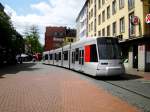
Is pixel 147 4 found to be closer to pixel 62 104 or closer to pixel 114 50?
pixel 114 50

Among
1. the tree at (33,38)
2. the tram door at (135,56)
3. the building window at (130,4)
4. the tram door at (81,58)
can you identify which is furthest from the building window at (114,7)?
the tree at (33,38)

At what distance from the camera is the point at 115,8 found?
4019 cm

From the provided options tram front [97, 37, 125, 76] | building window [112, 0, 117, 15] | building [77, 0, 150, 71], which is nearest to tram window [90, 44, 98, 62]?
tram front [97, 37, 125, 76]

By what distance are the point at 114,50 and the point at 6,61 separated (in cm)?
3958

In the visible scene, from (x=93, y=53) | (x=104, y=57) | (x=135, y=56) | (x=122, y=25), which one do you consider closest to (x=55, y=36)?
(x=122, y=25)

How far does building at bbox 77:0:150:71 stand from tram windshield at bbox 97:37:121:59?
2917 mm

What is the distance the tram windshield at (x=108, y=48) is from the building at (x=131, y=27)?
9.57 ft

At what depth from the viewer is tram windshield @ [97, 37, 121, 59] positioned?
20.1 metres

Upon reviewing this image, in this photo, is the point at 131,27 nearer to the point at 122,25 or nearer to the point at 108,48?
the point at 122,25

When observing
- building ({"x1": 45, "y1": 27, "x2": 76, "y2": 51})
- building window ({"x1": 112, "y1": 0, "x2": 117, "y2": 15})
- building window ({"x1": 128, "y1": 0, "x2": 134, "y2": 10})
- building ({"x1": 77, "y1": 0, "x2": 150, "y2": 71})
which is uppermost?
building ({"x1": 45, "y1": 27, "x2": 76, "y2": 51})

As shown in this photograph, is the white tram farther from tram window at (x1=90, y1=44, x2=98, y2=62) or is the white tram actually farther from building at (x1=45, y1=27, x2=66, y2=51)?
building at (x1=45, y1=27, x2=66, y2=51)

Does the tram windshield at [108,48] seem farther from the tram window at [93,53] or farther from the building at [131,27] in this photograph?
the building at [131,27]

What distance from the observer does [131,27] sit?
3312 centimetres

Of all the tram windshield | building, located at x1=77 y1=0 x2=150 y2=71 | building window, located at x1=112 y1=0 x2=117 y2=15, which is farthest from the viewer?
building window, located at x1=112 y1=0 x2=117 y2=15
